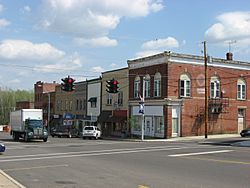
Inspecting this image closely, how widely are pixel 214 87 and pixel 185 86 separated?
4.24 meters

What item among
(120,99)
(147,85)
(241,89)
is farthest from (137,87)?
(241,89)

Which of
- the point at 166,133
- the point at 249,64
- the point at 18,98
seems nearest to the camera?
the point at 166,133

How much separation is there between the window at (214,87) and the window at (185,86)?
10.9ft

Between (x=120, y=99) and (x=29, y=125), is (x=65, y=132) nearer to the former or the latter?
(x=120, y=99)

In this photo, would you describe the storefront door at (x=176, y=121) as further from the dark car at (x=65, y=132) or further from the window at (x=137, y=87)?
the dark car at (x=65, y=132)

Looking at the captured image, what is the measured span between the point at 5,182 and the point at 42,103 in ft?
251

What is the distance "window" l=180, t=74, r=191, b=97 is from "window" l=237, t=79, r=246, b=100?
7.37 meters

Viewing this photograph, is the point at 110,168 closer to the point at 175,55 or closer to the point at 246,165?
the point at 246,165

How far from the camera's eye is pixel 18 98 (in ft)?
388

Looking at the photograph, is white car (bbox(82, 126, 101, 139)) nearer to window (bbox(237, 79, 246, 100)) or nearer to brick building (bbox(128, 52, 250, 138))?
brick building (bbox(128, 52, 250, 138))

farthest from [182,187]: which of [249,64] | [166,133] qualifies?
[249,64]

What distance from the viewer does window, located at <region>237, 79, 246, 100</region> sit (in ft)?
174

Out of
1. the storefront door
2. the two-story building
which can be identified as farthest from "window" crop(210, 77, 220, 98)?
the two-story building

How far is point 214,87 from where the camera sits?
51.2 meters
